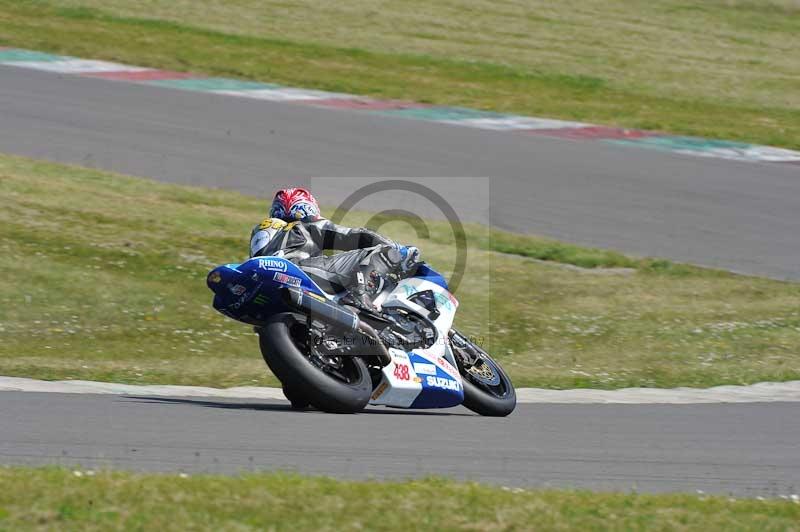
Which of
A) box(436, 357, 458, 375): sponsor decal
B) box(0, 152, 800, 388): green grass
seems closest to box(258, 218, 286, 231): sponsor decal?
box(436, 357, 458, 375): sponsor decal

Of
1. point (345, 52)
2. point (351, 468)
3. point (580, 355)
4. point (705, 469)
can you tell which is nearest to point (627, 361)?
point (580, 355)

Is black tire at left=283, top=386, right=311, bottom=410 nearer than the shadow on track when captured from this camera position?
Yes

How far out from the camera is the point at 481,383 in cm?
945

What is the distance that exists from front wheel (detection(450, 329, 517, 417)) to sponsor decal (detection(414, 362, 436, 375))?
0.39 metres

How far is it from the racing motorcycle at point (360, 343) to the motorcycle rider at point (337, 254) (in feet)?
0.36

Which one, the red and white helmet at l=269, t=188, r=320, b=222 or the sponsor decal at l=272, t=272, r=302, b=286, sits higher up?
the red and white helmet at l=269, t=188, r=320, b=222

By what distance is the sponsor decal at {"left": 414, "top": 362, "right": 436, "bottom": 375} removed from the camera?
8.82 metres

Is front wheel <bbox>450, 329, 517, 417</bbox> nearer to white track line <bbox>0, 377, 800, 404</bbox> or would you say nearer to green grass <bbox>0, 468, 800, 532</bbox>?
white track line <bbox>0, 377, 800, 404</bbox>

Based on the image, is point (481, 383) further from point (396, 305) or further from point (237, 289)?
point (237, 289)

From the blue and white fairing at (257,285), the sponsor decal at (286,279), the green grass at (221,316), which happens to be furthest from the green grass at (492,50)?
the sponsor decal at (286,279)

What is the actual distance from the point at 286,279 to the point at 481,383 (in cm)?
209

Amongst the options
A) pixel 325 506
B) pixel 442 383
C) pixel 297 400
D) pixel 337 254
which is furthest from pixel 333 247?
pixel 325 506

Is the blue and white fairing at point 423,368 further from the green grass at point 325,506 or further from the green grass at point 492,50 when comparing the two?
the green grass at point 492,50

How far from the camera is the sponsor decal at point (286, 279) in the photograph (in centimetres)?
798
